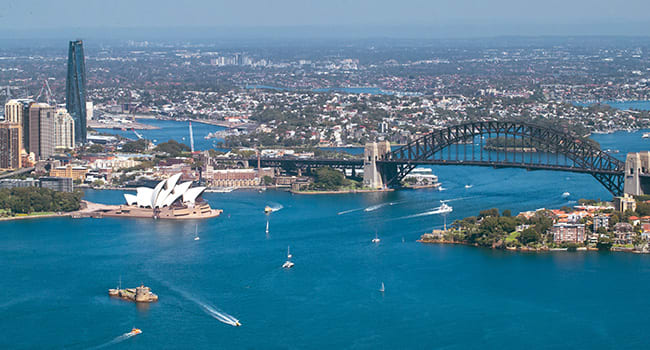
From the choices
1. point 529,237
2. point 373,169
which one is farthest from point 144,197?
point 529,237

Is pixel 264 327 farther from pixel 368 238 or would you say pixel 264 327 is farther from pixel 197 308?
pixel 368 238

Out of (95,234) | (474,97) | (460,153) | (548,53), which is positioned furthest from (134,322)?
(548,53)

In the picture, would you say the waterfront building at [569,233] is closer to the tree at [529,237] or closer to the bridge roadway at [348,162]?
the tree at [529,237]

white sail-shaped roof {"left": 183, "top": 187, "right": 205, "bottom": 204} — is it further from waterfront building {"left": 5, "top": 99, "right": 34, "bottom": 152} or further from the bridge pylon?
waterfront building {"left": 5, "top": 99, "right": 34, "bottom": 152}

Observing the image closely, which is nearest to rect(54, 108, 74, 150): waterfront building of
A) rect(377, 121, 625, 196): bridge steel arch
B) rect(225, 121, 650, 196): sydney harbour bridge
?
rect(225, 121, 650, 196): sydney harbour bridge

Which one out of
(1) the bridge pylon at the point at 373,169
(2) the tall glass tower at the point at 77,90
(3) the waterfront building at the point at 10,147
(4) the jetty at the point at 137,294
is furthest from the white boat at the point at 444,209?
(2) the tall glass tower at the point at 77,90

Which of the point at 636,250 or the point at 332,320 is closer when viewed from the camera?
the point at 332,320
